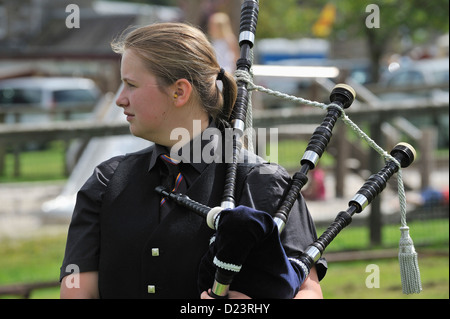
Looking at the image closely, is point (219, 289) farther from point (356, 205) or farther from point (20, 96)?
point (20, 96)

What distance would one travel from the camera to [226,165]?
2.54 metres

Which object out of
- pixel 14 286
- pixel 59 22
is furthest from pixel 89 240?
pixel 59 22

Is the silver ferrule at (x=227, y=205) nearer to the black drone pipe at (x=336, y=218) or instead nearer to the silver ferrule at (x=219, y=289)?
the black drone pipe at (x=336, y=218)

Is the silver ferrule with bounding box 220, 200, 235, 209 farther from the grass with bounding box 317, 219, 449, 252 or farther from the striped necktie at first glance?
the grass with bounding box 317, 219, 449, 252

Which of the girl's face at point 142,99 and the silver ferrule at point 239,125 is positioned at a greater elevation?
the girl's face at point 142,99

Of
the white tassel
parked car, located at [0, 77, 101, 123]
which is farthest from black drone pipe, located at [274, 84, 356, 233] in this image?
parked car, located at [0, 77, 101, 123]

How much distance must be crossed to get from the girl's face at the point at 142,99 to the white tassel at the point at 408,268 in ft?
3.10

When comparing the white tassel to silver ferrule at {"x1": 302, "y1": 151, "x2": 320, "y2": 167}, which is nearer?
silver ferrule at {"x1": 302, "y1": 151, "x2": 320, "y2": 167}

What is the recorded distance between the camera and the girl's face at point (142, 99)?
97.1 inches

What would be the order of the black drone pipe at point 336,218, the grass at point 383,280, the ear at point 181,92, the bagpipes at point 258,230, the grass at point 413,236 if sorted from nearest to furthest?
1. the bagpipes at point 258,230
2. the black drone pipe at point 336,218
3. the ear at point 181,92
4. the grass at point 383,280
5. the grass at point 413,236

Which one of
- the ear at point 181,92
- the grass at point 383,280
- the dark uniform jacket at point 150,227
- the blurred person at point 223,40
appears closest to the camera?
the dark uniform jacket at point 150,227

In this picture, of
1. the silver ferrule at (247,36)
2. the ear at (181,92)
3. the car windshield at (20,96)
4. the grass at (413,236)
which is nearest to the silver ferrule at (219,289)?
the ear at (181,92)

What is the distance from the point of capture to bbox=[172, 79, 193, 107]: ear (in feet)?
8.21
